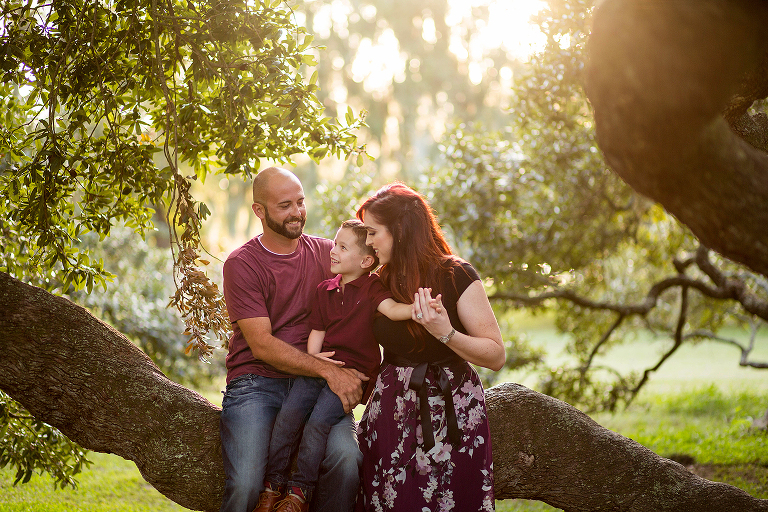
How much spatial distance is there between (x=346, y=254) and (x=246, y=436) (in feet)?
3.41

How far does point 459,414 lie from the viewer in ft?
10.8

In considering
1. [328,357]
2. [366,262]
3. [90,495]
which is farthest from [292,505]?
[90,495]

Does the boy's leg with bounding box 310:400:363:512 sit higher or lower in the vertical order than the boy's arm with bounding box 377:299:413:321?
lower

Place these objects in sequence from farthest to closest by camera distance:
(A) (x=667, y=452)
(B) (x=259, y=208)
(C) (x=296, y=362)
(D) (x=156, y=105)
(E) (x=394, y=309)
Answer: (A) (x=667, y=452)
(D) (x=156, y=105)
(B) (x=259, y=208)
(C) (x=296, y=362)
(E) (x=394, y=309)

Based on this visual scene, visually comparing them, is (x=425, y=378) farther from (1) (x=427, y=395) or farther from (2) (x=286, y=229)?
(2) (x=286, y=229)

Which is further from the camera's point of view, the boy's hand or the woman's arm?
the boy's hand

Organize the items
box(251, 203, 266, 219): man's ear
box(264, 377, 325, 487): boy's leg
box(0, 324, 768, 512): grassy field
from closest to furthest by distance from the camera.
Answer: box(264, 377, 325, 487): boy's leg < box(251, 203, 266, 219): man's ear < box(0, 324, 768, 512): grassy field

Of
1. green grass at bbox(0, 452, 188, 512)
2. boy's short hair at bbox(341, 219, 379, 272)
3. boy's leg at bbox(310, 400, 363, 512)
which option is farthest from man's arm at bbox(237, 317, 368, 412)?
green grass at bbox(0, 452, 188, 512)

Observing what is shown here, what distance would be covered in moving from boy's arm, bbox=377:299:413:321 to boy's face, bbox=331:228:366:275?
12.4 inches

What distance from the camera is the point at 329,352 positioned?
11.4ft

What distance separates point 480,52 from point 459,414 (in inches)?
692

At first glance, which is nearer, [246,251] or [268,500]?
[268,500]

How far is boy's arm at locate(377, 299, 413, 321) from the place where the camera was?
3234 millimetres

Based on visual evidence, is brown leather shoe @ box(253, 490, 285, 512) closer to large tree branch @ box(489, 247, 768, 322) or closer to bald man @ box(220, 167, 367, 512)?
bald man @ box(220, 167, 367, 512)
